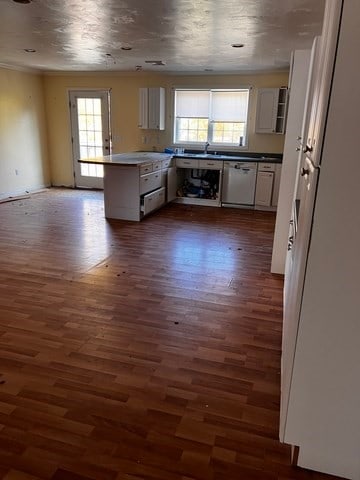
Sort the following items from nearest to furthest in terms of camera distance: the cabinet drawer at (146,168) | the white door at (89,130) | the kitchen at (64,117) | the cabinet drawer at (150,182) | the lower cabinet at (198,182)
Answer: the cabinet drawer at (146,168), the cabinet drawer at (150,182), the lower cabinet at (198,182), the kitchen at (64,117), the white door at (89,130)

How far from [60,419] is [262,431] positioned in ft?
3.44

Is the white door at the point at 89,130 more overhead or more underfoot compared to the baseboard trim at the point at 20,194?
more overhead

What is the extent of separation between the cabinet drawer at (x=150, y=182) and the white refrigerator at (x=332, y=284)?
412 cm

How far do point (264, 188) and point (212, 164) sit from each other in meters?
1.02

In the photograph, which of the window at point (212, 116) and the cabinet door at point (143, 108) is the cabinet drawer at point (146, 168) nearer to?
the cabinet door at point (143, 108)

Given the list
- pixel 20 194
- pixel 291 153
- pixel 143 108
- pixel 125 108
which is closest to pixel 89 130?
pixel 125 108

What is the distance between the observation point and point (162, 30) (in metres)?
3.58

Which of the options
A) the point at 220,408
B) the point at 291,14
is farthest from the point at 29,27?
the point at 220,408

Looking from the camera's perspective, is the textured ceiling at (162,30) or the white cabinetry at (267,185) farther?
the white cabinetry at (267,185)

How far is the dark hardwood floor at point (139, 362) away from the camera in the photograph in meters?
1.69

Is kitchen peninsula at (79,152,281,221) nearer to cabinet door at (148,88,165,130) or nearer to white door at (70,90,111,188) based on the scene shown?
cabinet door at (148,88,165,130)

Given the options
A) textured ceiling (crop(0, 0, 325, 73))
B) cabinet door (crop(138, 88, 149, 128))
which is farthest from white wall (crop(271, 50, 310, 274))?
cabinet door (crop(138, 88, 149, 128))

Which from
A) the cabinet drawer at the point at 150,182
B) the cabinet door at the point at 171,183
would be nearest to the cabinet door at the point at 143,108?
the cabinet door at the point at 171,183

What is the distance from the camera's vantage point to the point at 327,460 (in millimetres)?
1588
